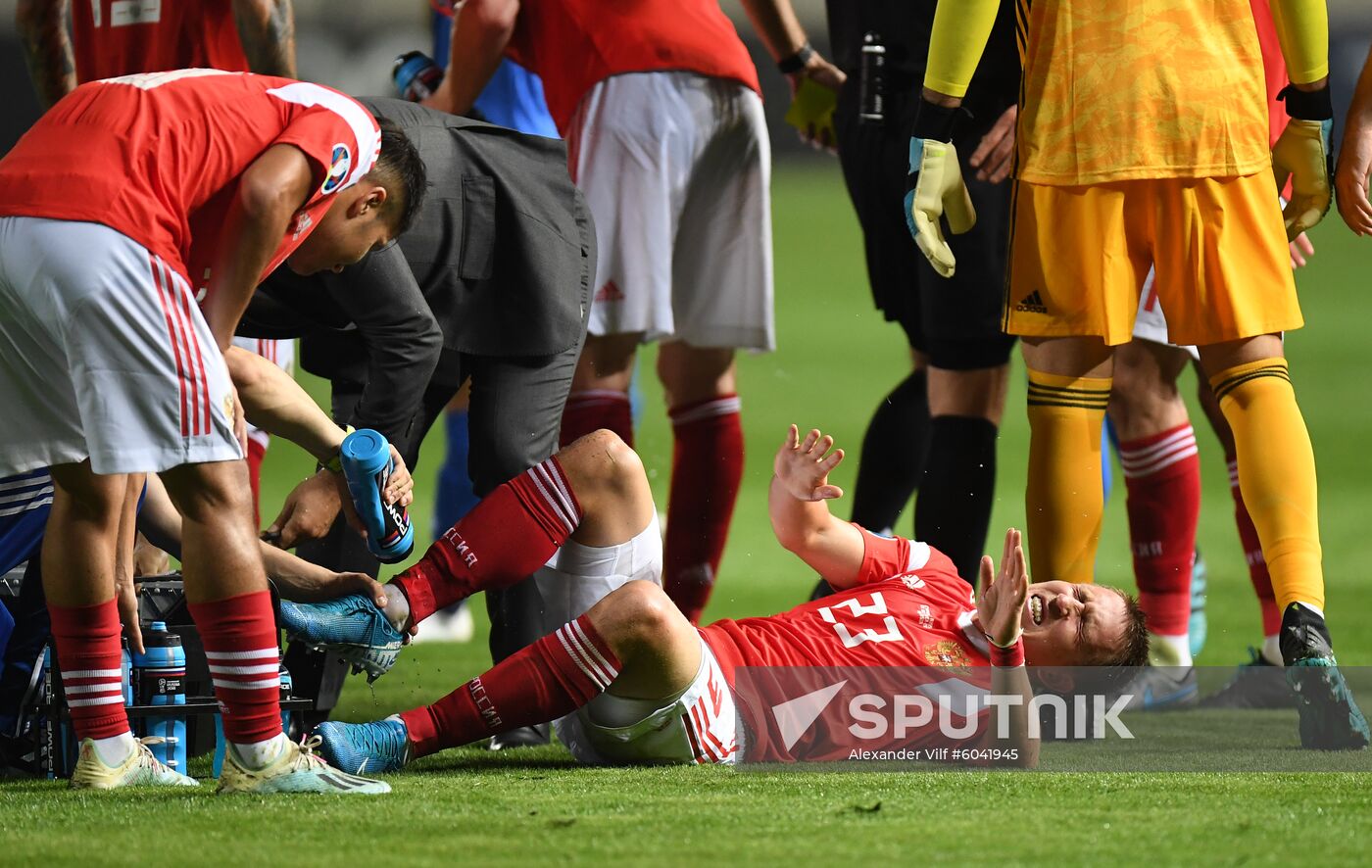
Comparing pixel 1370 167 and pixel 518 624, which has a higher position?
pixel 1370 167

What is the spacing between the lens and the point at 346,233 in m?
2.79

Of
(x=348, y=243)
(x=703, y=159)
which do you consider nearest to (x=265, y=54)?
(x=703, y=159)

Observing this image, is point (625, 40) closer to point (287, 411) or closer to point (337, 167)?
point (287, 411)

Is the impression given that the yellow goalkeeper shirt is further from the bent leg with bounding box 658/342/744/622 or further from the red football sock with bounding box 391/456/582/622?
the bent leg with bounding box 658/342/744/622

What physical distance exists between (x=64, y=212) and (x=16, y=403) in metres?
0.31

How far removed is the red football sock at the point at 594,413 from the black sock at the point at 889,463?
595 millimetres

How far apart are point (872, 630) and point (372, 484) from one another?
0.91 metres

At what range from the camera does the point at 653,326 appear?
422 cm

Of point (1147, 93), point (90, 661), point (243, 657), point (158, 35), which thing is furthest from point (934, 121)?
point (158, 35)

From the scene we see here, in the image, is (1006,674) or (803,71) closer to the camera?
(1006,674)

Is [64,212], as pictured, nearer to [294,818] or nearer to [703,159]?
[294,818]

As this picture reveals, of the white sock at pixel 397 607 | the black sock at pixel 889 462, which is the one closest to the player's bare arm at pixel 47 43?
the white sock at pixel 397 607

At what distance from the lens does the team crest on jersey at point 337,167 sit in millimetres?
2582

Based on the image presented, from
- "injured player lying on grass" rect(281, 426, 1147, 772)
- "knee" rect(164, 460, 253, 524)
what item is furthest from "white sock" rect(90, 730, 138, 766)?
"knee" rect(164, 460, 253, 524)
